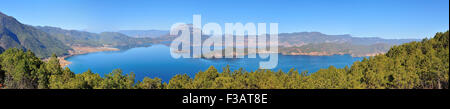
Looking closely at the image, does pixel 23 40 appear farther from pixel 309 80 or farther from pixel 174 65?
pixel 309 80

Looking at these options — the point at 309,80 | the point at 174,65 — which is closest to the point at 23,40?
the point at 174,65

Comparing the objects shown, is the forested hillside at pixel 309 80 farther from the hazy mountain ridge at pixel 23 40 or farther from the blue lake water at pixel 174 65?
the hazy mountain ridge at pixel 23 40

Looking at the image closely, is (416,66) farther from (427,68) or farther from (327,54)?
(327,54)

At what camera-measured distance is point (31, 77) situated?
18.8m

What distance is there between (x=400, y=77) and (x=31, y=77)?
2800cm

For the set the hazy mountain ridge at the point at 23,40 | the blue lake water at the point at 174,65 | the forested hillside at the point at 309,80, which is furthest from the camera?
the hazy mountain ridge at the point at 23,40

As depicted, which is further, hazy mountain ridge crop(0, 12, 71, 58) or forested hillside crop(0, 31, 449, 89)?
hazy mountain ridge crop(0, 12, 71, 58)

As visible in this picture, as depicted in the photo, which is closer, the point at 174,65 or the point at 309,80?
the point at 309,80

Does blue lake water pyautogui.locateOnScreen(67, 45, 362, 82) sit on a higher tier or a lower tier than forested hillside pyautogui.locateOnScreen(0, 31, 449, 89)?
lower

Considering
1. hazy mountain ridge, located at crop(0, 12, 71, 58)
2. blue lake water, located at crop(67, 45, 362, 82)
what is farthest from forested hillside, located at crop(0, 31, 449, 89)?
hazy mountain ridge, located at crop(0, 12, 71, 58)

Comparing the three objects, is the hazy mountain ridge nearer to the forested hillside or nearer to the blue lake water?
the blue lake water

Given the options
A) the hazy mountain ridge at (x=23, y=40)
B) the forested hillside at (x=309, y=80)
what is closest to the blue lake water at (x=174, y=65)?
the forested hillside at (x=309, y=80)
